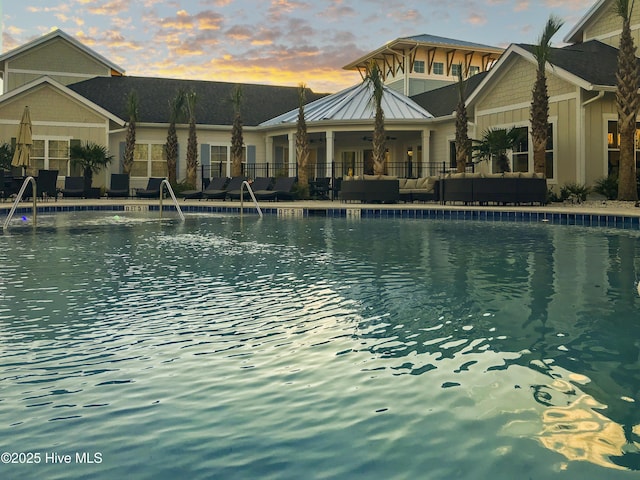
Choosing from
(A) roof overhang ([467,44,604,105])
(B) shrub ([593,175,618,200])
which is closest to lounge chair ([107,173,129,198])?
(A) roof overhang ([467,44,604,105])

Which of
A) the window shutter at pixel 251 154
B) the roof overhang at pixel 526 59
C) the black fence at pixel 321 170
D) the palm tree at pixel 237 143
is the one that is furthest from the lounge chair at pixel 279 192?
the roof overhang at pixel 526 59

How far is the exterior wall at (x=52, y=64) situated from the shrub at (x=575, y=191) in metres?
23.8

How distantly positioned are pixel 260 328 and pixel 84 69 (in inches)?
1232

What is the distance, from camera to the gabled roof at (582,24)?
2246cm

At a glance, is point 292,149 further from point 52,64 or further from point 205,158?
point 52,64

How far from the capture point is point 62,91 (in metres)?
27.3

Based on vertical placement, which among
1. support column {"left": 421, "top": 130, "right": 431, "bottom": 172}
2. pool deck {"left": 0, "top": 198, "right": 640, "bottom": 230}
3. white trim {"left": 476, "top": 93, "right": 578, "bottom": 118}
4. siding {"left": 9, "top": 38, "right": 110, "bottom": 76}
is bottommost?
pool deck {"left": 0, "top": 198, "right": 640, "bottom": 230}

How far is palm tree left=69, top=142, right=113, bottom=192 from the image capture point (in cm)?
2634

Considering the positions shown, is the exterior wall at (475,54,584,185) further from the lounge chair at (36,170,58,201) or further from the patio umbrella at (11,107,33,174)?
the patio umbrella at (11,107,33,174)

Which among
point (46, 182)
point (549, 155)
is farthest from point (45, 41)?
point (549, 155)

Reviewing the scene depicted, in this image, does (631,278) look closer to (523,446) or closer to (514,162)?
(523,446)

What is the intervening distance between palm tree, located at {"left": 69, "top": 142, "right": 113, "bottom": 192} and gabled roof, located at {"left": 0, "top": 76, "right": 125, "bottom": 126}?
1.44 m

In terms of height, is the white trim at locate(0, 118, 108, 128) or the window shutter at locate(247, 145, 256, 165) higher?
the white trim at locate(0, 118, 108, 128)

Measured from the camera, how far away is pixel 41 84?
27.0 metres
